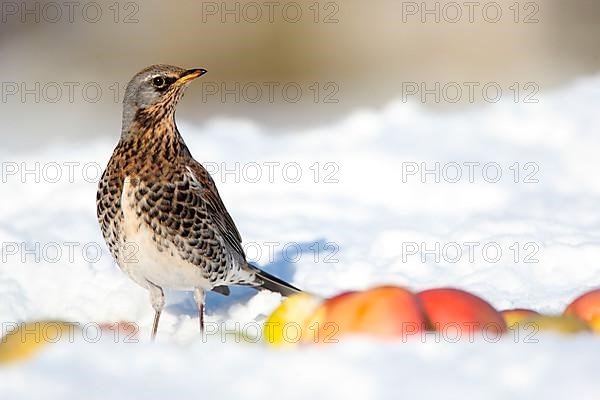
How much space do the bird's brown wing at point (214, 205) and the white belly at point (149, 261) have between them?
246mm

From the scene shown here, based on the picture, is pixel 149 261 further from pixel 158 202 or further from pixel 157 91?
pixel 157 91

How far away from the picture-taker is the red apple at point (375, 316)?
3178 mm

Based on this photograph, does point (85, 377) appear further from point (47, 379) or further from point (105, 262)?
point (105, 262)

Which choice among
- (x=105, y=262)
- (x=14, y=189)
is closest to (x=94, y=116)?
(x=14, y=189)

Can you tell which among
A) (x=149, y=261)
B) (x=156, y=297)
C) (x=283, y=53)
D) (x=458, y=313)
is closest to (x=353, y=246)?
(x=156, y=297)

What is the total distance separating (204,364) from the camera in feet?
9.45

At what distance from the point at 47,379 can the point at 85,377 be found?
0.33ft

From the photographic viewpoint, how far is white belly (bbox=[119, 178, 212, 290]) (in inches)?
172

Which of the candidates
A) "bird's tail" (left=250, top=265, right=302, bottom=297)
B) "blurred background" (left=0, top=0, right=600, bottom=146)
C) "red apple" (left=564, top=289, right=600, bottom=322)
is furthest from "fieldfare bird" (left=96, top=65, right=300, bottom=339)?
"blurred background" (left=0, top=0, right=600, bottom=146)

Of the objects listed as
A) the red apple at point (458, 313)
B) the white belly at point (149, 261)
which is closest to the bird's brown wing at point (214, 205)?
the white belly at point (149, 261)

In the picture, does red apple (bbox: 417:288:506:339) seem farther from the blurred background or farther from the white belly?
the blurred background

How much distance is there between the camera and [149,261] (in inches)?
175

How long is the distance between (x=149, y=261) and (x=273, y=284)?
2.20ft

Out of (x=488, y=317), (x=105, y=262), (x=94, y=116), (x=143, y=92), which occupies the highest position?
(x=143, y=92)
